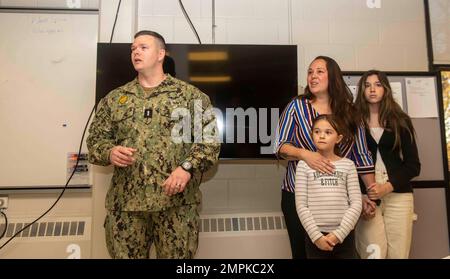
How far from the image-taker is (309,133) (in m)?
0.79

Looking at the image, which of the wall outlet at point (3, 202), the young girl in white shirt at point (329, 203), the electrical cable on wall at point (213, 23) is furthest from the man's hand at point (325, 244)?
the wall outlet at point (3, 202)

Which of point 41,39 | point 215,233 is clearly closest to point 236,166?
point 215,233

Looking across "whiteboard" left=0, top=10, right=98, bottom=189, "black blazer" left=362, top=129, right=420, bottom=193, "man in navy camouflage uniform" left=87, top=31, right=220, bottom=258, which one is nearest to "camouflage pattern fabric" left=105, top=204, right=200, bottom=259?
"man in navy camouflage uniform" left=87, top=31, right=220, bottom=258

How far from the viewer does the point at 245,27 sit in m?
1.13

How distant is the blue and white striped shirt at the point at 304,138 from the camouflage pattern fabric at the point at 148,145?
0.65ft

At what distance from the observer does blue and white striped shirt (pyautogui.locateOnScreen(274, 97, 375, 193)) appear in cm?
79

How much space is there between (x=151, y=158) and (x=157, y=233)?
212 millimetres

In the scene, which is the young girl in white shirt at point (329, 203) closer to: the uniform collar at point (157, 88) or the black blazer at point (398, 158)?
the black blazer at point (398, 158)

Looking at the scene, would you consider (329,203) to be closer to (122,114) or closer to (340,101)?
(340,101)

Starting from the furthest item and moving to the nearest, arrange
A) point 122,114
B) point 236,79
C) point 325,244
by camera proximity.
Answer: point 236,79, point 122,114, point 325,244

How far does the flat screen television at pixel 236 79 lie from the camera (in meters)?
1.03

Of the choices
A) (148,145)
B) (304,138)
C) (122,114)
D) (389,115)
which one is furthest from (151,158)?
(389,115)

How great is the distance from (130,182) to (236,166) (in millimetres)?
438

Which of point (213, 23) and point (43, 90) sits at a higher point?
point (213, 23)
